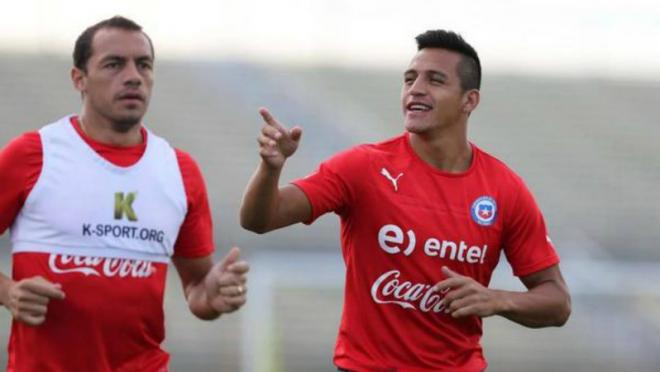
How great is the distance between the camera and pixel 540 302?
589 centimetres

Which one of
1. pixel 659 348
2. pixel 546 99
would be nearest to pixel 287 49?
pixel 546 99

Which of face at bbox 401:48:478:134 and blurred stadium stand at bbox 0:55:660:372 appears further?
blurred stadium stand at bbox 0:55:660:372

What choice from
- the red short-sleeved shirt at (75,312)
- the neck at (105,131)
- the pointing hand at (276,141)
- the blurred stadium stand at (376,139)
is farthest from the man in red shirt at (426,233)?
the blurred stadium stand at (376,139)

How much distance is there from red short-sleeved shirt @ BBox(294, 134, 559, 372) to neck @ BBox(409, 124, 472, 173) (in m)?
0.05

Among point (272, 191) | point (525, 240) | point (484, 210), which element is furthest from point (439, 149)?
point (272, 191)

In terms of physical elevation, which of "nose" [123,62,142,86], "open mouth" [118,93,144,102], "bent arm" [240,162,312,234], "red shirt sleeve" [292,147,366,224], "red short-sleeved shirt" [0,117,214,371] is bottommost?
"red short-sleeved shirt" [0,117,214,371]

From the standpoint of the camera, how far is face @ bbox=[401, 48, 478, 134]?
5.96m

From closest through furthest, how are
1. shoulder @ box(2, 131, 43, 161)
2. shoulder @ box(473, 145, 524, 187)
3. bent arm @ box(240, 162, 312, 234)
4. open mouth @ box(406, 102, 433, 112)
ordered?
bent arm @ box(240, 162, 312, 234)
shoulder @ box(2, 131, 43, 161)
open mouth @ box(406, 102, 433, 112)
shoulder @ box(473, 145, 524, 187)

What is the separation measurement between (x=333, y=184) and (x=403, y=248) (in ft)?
1.31

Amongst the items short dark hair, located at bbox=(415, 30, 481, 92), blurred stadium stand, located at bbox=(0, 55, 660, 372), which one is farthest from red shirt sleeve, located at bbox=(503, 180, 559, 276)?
blurred stadium stand, located at bbox=(0, 55, 660, 372)

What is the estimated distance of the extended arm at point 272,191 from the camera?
516cm

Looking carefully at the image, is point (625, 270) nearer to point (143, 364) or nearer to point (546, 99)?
point (546, 99)

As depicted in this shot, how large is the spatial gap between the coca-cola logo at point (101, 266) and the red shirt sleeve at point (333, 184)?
0.71 m

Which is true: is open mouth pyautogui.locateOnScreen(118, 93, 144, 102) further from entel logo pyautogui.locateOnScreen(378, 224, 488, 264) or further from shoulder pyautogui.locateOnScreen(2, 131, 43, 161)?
entel logo pyautogui.locateOnScreen(378, 224, 488, 264)
